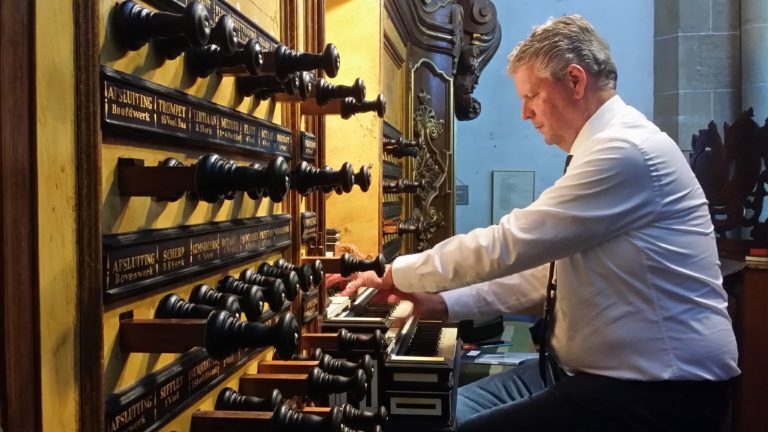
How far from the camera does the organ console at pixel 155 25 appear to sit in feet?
2.71

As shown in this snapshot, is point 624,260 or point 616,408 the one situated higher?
point 624,260

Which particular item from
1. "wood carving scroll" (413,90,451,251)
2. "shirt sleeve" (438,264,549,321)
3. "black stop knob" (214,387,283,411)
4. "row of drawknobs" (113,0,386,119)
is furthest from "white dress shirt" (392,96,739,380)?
"wood carving scroll" (413,90,451,251)

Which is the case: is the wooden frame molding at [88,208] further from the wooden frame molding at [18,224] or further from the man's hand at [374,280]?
the man's hand at [374,280]

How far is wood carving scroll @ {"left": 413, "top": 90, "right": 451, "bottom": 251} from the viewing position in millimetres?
4266

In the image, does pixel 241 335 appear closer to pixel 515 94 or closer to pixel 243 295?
pixel 243 295

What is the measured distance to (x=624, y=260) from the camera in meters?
1.97

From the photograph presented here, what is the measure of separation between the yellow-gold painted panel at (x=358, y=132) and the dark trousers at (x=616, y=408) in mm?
1063

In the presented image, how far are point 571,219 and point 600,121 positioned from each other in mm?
445

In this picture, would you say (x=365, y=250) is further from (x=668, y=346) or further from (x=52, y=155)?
(x=52, y=155)

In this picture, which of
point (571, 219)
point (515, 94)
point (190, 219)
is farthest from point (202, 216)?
point (515, 94)

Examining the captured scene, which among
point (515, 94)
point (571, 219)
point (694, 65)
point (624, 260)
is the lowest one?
point (624, 260)

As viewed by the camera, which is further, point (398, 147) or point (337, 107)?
point (398, 147)

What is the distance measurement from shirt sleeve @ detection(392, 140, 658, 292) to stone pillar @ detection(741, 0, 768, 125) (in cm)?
539

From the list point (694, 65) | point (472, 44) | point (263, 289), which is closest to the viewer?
point (263, 289)
